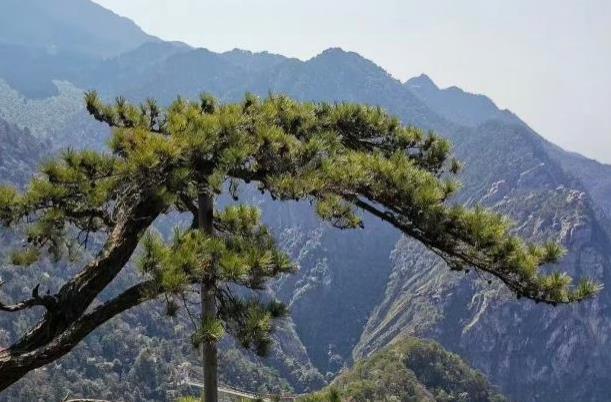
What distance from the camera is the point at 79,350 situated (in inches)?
6378

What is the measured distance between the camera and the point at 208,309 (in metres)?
7.14

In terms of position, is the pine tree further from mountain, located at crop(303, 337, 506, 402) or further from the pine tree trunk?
mountain, located at crop(303, 337, 506, 402)

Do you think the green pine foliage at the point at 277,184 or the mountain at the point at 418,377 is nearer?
the green pine foliage at the point at 277,184

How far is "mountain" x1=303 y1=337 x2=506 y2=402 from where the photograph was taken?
126875 millimetres

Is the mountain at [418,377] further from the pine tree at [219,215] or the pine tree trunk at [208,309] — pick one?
the pine tree at [219,215]

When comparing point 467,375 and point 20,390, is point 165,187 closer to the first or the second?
point 20,390

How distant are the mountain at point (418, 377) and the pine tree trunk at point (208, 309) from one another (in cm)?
11540

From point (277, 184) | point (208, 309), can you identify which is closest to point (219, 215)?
point (208, 309)

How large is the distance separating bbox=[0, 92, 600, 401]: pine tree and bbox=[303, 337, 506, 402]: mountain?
11575 cm

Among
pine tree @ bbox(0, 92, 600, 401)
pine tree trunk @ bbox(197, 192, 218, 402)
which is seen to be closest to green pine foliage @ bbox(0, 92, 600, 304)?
pine tree @ bbox(0, 92, 600, 401)

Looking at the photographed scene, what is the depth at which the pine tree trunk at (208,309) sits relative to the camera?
7.10 m

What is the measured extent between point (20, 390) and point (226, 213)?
5373 inches

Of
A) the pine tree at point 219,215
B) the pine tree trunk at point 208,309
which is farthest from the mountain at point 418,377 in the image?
the pine tree at point 219,215

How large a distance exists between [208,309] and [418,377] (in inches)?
5389
